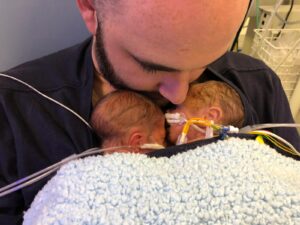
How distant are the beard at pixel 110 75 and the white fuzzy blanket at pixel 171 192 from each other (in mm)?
213

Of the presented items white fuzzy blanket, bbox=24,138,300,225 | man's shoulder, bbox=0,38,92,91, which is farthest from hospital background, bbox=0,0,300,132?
white fuzzy blanket, bbox=24,138,300,225

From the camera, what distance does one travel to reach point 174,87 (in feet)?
2.71

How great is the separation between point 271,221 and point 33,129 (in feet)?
1.84

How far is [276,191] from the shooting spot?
2.22 ft

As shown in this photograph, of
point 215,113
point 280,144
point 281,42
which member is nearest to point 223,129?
point 215,113

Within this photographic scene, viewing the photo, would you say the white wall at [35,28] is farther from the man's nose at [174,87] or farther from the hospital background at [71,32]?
the man's nose at [174,87]

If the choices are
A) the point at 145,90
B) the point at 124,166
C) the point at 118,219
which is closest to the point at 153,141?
the point at 145,90

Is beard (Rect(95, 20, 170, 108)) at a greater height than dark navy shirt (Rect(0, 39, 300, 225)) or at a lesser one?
greater

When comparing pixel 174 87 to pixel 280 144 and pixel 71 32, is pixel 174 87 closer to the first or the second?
pixel 280 144

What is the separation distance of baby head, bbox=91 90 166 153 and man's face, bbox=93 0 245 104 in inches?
2.7

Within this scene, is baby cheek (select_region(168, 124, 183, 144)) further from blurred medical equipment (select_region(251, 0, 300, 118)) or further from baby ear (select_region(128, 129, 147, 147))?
blurred medical equipment (select_region(251, 0, 300, 118))

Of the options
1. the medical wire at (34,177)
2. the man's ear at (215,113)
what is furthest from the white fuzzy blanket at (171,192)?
the man's ear at (215,113)

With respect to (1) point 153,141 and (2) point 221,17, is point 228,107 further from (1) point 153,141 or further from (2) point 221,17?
(2) point 221,17

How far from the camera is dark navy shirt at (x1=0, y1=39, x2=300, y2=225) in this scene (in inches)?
35.2
